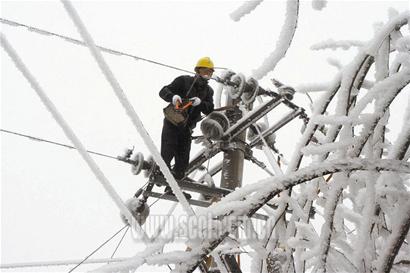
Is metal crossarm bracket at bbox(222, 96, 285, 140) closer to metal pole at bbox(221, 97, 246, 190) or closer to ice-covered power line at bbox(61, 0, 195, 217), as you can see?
metal pole at bbox(221, 97, 246, 190)

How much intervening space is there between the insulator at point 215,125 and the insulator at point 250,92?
0.28 m

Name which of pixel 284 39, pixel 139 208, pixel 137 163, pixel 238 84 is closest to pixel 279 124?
pixel 238 84

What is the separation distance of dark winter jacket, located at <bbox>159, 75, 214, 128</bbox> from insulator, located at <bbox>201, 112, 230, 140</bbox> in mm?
255

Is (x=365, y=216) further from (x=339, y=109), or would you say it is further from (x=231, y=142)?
(x=231, y=142)

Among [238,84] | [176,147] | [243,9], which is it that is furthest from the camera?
[176,147]

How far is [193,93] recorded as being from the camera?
4.79 meters

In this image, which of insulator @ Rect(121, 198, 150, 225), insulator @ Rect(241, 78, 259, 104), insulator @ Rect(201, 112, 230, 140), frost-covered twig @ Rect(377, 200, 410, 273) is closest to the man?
insulator @ Rect(201, 112, 230, 140)

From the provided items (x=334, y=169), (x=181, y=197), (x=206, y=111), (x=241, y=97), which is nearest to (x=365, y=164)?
(x=334, y=169)

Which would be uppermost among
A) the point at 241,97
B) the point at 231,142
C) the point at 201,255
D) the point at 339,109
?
the point at 241,97

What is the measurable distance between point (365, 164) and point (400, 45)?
35 cm

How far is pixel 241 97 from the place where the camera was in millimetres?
4188

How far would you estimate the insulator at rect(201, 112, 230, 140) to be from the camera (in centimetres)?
419

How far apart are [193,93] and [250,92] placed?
828mm

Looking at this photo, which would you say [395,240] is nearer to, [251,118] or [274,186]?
[274,186]
